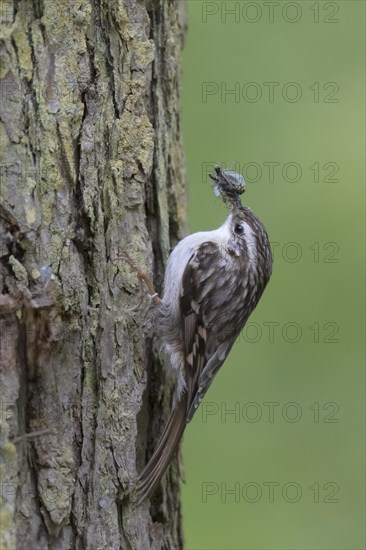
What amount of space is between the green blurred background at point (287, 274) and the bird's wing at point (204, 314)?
3.86ft

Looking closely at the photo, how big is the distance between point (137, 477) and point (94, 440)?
23cm

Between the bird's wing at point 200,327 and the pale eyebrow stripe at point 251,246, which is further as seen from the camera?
the pale eyebrow stripe at point 251,246

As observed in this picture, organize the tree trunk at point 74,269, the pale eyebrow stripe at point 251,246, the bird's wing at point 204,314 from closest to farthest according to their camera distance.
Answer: the tree trunk at point 74,269 < the bird's wing at point 204,314 < the pale eyebrow stripe at point 251,246

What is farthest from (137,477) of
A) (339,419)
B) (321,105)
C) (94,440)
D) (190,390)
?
(321,105)

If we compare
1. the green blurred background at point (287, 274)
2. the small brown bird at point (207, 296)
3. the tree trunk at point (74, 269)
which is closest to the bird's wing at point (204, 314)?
the small brown bird at point (207, 296)

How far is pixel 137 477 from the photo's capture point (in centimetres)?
301

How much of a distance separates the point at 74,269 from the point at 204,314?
2.86ft

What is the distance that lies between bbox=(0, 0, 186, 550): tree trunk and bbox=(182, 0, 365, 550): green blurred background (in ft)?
5.36

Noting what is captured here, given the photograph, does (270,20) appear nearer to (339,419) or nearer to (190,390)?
(339,419)

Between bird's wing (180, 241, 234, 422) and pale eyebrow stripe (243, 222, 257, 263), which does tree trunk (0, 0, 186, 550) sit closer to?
bird's wing (180, 241, 234, 422)

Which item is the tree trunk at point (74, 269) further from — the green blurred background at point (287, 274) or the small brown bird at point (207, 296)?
the green blurred background at point (287, 274)

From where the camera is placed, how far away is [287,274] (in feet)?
17.0

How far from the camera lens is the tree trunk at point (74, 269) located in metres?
2.70

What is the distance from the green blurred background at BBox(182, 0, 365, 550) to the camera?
4.75 metres
